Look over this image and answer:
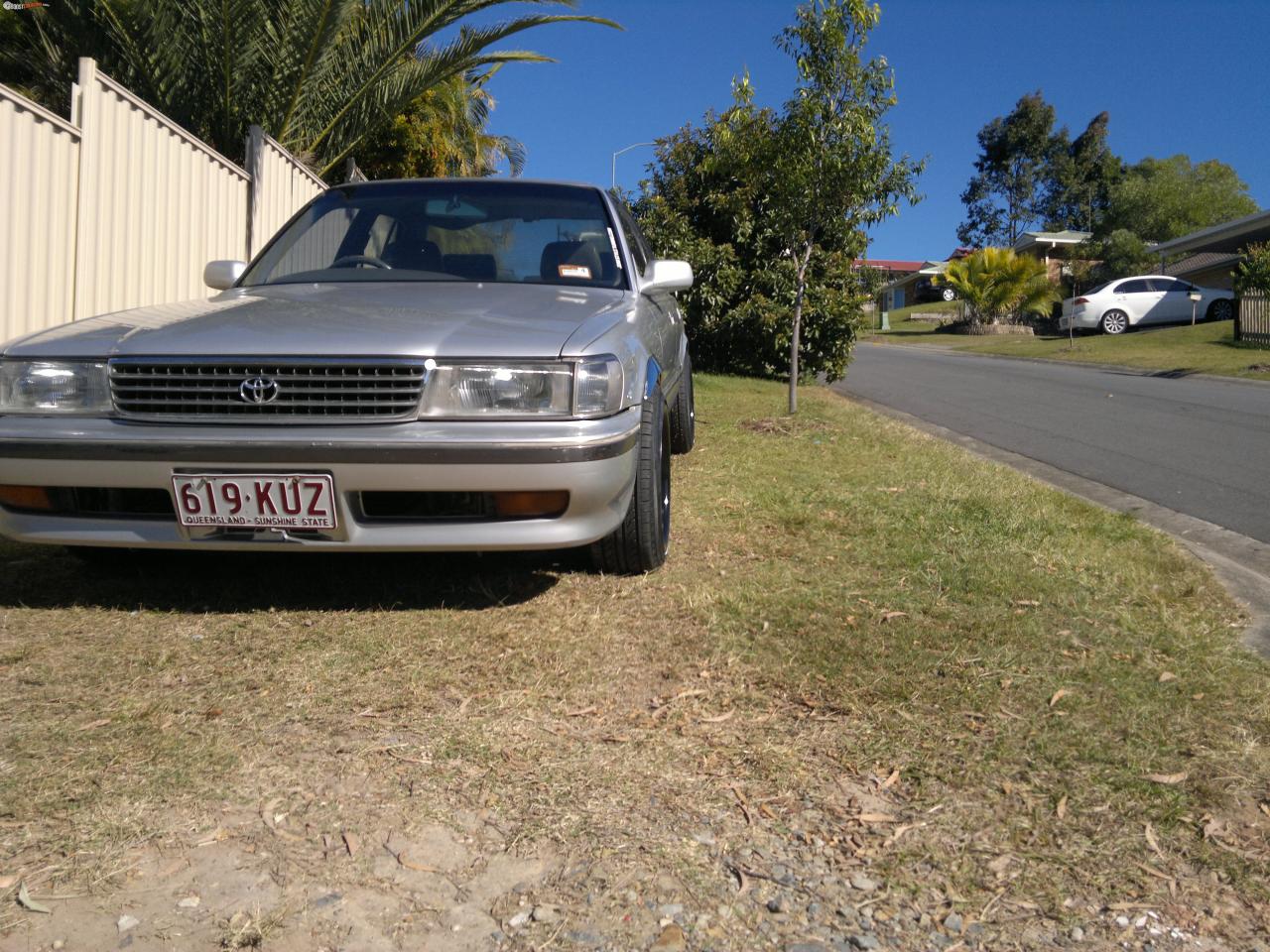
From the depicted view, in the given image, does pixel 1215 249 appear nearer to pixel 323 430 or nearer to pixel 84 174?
pixel 84 174

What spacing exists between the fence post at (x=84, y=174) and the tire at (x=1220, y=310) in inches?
1267

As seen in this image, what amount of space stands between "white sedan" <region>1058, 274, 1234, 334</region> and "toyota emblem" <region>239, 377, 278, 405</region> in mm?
31879

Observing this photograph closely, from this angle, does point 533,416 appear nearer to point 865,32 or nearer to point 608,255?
point 608,255

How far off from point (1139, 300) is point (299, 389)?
108ft

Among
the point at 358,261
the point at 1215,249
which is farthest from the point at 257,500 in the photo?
the point at 1215,249

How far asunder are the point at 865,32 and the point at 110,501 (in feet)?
24.5

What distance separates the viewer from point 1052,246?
5619cm

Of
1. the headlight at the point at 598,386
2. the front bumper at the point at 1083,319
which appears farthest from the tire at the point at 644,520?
the front bumper at the point at 1083,319

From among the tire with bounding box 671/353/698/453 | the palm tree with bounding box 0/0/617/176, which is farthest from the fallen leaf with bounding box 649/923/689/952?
the palm tree with bounding box 0/0/617/176

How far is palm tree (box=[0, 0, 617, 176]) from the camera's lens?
9.51 metres

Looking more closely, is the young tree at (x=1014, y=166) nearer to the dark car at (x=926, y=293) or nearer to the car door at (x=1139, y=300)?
the dark car at (x=926, y=293)

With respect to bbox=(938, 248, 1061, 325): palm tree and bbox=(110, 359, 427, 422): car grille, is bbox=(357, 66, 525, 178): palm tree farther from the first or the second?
bbox=(938, 248, 1061, 325): palm tree

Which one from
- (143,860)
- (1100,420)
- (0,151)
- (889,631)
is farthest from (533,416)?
(1100,420)

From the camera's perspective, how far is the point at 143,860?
219 cm
